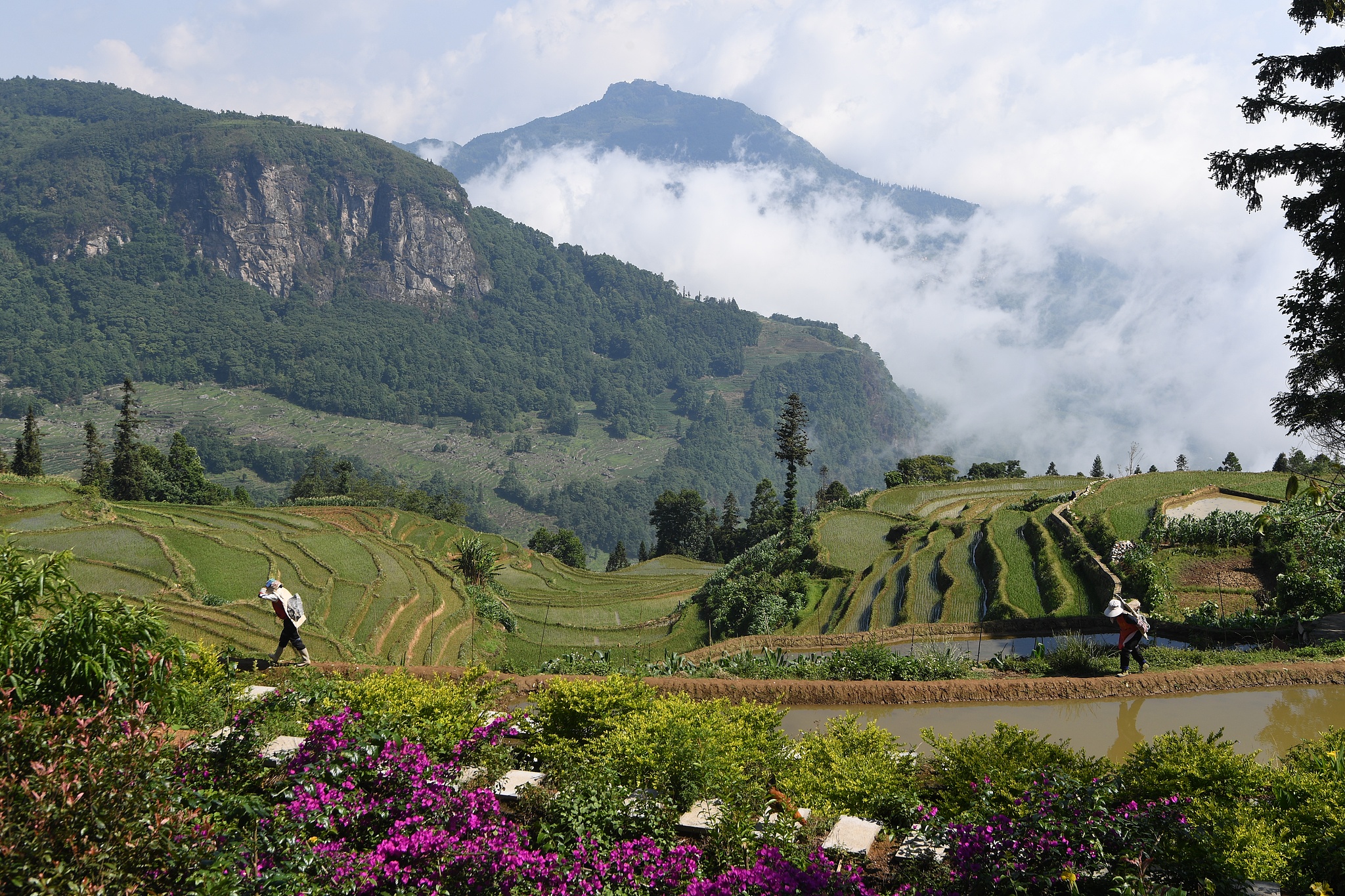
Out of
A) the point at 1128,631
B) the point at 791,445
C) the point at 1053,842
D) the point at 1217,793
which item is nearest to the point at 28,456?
the point at 791,445

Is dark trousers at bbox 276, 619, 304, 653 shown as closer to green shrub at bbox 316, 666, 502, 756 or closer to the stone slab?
green shrub at bbox 316, 666, 502, 756

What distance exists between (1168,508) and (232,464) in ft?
674

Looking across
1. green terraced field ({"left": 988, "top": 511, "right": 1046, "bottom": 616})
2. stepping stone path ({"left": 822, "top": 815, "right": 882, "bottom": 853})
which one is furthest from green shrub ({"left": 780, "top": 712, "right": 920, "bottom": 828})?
green terraced field ({"left": 988, "top": 511, "right": 1046, "bottom": 616})

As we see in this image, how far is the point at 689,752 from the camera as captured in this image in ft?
25.3

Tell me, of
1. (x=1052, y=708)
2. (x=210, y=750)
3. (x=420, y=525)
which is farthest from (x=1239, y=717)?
(x=420, y=525)

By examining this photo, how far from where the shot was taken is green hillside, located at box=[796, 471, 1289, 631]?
25281 mm

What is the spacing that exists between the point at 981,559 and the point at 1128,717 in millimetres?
20659

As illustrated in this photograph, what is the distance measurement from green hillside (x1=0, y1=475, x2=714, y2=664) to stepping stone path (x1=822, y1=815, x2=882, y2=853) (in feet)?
50.4

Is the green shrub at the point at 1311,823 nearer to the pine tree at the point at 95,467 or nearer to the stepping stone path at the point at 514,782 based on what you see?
the stepping stone path at the point at 514,782

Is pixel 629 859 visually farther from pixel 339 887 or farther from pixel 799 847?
pixel 339 887

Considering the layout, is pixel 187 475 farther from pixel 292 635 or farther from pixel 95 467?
pixel 292 635

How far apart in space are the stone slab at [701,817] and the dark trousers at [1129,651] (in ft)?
25.9

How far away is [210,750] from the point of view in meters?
8.05

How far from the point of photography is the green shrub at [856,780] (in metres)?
7.41
